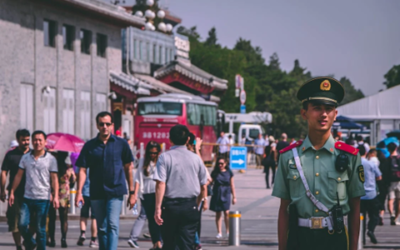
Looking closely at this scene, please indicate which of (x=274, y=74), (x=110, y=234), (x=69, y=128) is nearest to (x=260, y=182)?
(x=69, y=128)

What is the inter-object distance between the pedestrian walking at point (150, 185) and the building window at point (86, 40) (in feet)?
79.3

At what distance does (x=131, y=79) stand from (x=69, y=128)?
22.3ft

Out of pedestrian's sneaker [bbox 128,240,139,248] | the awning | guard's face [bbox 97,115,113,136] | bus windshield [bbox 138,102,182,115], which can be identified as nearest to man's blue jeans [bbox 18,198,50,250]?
guard's face [bbox 97,115,113,136]

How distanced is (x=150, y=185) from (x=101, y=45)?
26683mm

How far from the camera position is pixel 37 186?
37.5 feet

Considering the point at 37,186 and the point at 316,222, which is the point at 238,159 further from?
the point at 316,222

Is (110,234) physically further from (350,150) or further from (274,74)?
(274,74)

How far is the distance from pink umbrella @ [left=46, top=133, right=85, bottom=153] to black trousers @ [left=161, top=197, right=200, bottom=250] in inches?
430

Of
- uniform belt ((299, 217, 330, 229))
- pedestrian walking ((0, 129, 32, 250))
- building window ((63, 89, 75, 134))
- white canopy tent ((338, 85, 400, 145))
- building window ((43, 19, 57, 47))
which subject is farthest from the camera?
white canopy tent ((338, 85, 400, 145))

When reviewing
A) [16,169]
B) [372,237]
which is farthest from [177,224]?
[372,237]

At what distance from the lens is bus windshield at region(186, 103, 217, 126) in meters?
43.9

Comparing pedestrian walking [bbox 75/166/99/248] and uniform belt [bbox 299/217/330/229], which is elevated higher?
uniform belt [bbox 299/217/330/229]

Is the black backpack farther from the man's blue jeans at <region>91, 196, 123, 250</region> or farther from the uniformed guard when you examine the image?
the uniformed guard

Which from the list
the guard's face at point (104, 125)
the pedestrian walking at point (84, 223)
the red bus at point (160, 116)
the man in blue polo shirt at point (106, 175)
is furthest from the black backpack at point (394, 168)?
the red bus at point (160, 116)
